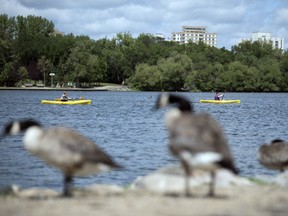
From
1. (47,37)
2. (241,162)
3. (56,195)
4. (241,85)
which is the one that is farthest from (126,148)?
(47,37)

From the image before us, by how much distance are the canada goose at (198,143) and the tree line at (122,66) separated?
496 feet

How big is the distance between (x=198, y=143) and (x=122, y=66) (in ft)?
567

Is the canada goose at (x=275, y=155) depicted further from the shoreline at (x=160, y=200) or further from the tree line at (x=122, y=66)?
the tree line at (x=122, y=66)

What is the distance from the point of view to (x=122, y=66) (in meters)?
182

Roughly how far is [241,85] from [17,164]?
154 meters

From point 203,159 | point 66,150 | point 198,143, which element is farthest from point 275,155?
point 66,150

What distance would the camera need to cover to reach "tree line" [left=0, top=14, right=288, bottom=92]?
165125 mm

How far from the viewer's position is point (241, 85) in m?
175

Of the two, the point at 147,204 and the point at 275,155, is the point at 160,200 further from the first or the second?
the point at 275,155

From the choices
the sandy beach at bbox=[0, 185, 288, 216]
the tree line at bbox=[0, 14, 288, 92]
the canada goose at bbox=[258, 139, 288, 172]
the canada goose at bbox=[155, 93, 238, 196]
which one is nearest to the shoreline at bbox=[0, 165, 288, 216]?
the sandy beach at bbox=[0, 185, 288, 216]

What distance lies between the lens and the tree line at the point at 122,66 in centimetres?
16512

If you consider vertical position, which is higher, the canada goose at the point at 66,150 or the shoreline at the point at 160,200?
the canada goose at the point at 66,150

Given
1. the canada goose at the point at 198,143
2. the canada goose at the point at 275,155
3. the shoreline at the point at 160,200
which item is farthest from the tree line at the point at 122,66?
the canada goose at the point at 198,143

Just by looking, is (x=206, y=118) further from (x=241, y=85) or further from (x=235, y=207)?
(x=241, y=85)
